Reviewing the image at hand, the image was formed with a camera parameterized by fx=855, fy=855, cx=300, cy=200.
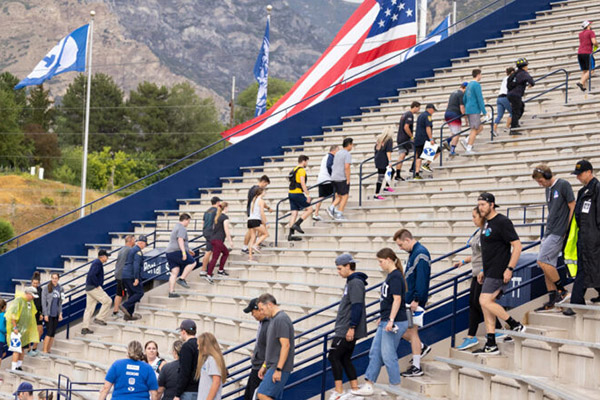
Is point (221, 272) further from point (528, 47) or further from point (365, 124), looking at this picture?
point (528, 47)

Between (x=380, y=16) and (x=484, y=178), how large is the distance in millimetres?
10762

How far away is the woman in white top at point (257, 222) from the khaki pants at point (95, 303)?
9.16ft

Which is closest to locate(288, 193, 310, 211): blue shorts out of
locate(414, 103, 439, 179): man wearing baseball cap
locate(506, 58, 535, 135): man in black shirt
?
locate(414, 103, 439, 179): man wearing baseball cap

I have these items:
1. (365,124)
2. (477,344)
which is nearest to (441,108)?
(365,124)

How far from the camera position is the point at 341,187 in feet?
51.1

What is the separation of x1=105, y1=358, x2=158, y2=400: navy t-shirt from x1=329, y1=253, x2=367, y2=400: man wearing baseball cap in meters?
2.09

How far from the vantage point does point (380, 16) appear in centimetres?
2458

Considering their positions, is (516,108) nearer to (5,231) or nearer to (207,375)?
(207,375)

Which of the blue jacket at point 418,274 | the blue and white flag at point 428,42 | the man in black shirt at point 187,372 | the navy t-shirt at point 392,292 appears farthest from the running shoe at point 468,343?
the blue and white flag at point 428,42

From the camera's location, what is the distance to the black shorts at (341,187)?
15.5 metres

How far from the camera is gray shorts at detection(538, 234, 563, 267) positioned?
370 inches

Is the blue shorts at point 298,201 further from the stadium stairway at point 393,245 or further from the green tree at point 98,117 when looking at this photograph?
the green tree at point 98,117

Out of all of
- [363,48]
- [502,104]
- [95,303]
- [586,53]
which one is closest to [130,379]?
[95,303]

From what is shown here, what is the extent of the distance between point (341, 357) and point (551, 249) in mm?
2627
